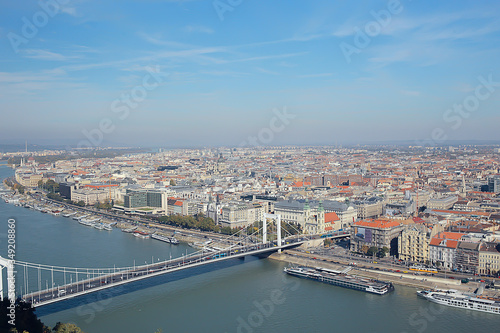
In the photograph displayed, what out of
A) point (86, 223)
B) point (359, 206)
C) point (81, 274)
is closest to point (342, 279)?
point (81, 274)

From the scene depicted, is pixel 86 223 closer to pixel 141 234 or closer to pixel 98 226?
pixel 98 226

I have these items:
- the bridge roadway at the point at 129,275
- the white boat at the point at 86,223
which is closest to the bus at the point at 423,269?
the bridge roadway at the point at 129,275

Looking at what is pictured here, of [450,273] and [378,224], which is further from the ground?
[378,224]

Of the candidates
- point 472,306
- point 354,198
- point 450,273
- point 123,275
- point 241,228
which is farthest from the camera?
point 354,198

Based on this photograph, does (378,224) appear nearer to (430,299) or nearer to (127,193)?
(430,299)

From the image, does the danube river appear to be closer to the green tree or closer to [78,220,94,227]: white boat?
the green tree

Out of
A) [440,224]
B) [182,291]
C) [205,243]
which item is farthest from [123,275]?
[440,224]

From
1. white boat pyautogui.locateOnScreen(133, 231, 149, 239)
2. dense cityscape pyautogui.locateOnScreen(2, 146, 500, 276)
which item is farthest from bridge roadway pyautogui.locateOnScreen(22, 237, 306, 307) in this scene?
white boat pyautogui.locateOnScreen(133, 231, 149, 239)
